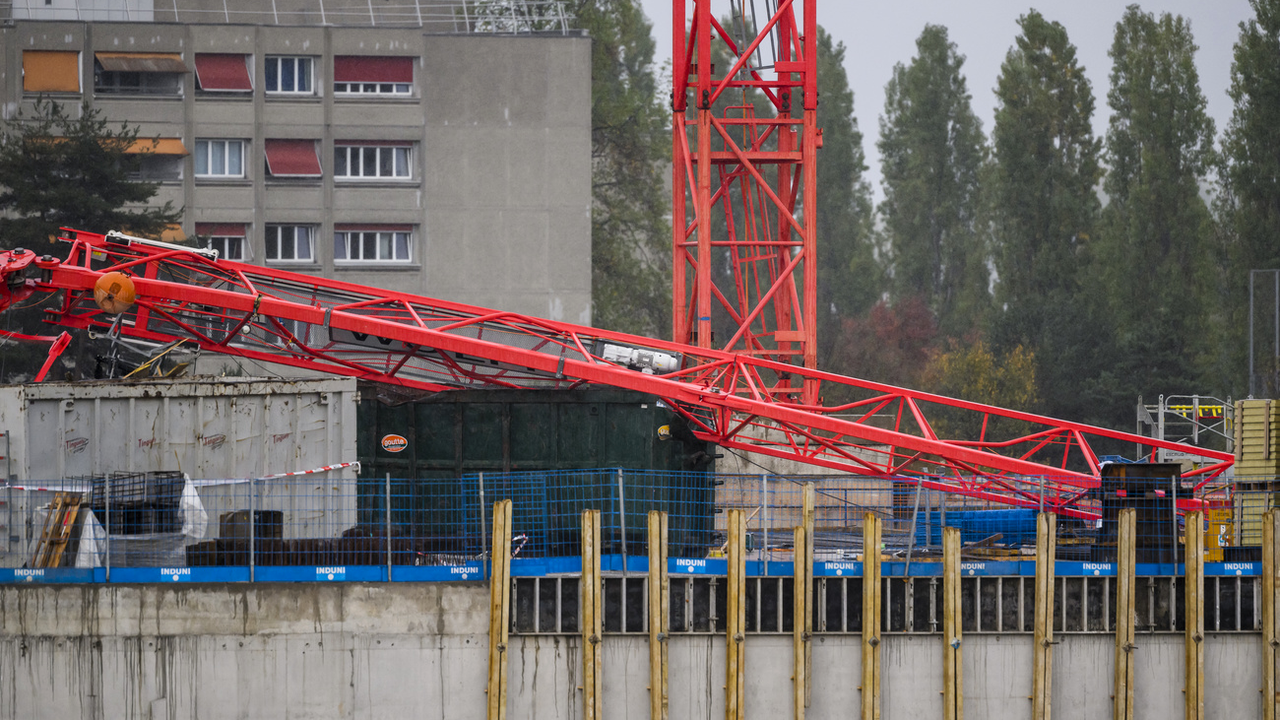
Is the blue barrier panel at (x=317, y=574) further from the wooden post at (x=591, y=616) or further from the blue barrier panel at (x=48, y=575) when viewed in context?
the wooden post at (x=591, y=616)

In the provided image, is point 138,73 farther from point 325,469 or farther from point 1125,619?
point 1125,619

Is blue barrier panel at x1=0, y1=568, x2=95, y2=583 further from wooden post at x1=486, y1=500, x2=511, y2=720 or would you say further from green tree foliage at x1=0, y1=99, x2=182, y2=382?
green tree foliage at x1=0, y1=99, x2=182, y2=382

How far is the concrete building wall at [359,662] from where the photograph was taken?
16062 mm

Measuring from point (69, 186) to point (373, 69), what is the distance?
12007mm

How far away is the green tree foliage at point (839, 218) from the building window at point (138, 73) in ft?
118

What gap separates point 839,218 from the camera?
73312mm

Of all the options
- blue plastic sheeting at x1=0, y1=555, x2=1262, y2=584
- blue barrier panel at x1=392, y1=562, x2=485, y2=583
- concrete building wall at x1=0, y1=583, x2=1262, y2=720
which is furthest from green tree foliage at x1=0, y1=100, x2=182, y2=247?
blue barrier panel at x1=392, y1=562, x2=485, y2=583

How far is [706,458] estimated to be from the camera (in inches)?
847

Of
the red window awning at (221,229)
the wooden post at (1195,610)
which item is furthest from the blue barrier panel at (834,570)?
the red window awning at (221,229)

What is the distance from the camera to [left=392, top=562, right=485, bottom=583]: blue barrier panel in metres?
16.3

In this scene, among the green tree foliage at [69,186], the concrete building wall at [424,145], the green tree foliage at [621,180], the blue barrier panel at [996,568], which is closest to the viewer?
the blue barrier panel at [996,568]

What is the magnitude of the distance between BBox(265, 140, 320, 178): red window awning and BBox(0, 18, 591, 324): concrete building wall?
26 centimetres

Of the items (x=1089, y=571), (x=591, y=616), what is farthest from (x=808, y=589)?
(x=1089, y=571)

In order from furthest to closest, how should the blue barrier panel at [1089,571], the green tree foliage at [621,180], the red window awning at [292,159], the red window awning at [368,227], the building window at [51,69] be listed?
the green tree foliage at [621,180]
the red window awning at [368,227]
the red window awning at [292,159]
the building window at [51,69]
the blue barrier panel at [1089,571]
